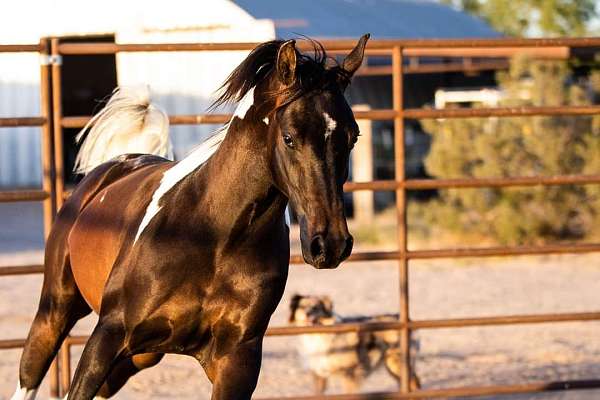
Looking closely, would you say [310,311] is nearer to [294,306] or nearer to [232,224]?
[294,306]

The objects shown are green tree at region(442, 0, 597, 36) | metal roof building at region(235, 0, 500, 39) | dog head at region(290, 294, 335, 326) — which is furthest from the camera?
green tree at region(442, 0, 597, 36)

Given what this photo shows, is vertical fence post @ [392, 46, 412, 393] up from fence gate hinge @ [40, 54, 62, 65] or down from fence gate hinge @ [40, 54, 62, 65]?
down

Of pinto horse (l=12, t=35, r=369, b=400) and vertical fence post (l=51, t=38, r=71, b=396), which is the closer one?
pinto horse (l=12, t=35, r=369, b=400)

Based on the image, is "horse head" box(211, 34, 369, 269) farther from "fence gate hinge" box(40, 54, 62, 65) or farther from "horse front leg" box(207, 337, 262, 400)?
"fence gate hinge" box(40, 54, 62, 65)

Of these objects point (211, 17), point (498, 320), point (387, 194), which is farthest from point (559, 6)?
point (498, 320)

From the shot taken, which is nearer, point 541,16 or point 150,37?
point 150,37

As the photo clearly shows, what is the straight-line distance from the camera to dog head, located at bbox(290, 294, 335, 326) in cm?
645

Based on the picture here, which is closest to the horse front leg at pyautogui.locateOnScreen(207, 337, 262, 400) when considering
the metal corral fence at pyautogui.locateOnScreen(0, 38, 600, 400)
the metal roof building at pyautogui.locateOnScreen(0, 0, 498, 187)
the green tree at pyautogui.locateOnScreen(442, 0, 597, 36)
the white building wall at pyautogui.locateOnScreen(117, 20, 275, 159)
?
the metal corral fence at pyautogui.locateOnScreen(0, 38, 600, 400)

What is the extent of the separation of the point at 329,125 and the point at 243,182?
0.54 metres

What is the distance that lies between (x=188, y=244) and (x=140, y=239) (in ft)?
0.68

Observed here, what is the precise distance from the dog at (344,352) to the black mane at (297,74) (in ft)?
10.6

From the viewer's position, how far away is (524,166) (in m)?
13.8

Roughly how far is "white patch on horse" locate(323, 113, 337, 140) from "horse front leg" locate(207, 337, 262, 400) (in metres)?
0.92

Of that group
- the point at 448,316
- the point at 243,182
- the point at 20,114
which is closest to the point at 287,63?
the point at 243,182
